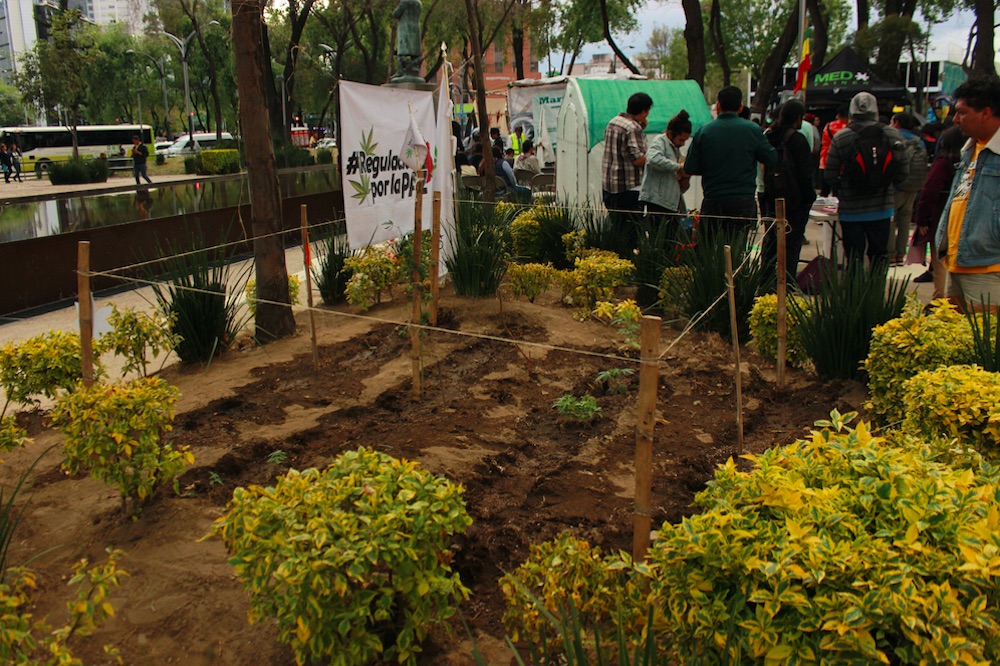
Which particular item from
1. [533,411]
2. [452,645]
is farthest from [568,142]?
[452,645]

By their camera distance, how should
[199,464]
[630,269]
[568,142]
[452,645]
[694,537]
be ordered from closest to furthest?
[694,537]
[452,645]
[199,464]
[630,269]
[568,142]

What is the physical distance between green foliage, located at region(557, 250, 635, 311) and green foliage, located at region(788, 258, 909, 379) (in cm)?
195

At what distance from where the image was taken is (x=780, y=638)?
78.7 inches

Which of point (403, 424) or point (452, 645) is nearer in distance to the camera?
point (452, 645)

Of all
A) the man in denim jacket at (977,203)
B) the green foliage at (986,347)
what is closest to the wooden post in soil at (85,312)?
the green foliage at (986,347)

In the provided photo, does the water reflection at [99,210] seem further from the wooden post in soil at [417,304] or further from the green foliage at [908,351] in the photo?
the green foliage at [908,351]

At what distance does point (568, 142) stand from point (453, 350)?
5.49 meters

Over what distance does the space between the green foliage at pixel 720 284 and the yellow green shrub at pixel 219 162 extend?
2892 centimetres

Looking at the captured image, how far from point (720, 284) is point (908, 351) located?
2103 millimetres

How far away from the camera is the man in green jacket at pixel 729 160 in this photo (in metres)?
6.94

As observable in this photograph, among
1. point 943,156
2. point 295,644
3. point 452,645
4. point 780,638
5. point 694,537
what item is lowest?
point 452,645

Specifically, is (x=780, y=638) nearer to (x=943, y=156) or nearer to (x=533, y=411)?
(x=533, y=411)

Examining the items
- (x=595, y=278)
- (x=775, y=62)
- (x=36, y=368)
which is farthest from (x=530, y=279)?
(x=775, y=62)

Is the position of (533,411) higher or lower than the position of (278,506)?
lower
